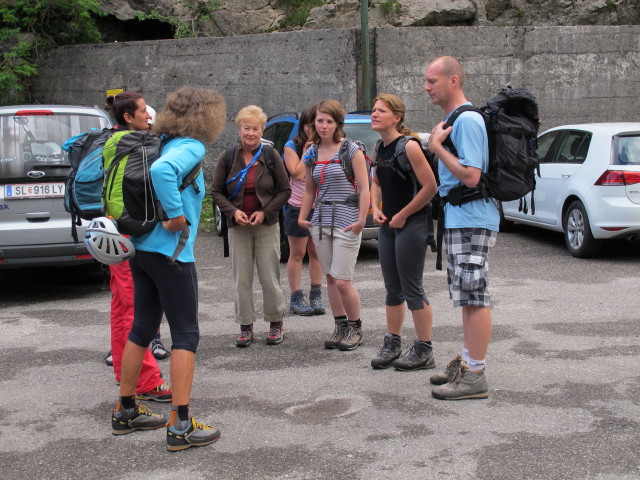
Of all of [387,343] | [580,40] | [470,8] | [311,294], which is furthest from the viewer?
[470,8]

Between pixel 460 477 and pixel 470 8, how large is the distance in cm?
1388

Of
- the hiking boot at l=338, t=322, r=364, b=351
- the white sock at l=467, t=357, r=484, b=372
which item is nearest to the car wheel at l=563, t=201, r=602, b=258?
the hiking boot at l=338, t=322, r=364, b=351

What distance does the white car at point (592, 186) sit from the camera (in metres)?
8.59

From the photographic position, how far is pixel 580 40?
13516 millimetres

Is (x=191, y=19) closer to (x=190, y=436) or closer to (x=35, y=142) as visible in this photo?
(x=35, y=142)

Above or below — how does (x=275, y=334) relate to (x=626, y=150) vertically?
below

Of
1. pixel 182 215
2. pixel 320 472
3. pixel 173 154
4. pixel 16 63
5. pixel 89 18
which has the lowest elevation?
pixel 320 472

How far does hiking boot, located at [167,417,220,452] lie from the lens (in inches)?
156

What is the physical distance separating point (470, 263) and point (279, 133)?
565 cm

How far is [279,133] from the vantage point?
9.79 meters

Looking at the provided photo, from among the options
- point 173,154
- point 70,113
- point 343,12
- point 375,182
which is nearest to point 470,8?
point 343,12

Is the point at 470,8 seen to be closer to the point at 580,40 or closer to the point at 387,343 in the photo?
the point at 580,40

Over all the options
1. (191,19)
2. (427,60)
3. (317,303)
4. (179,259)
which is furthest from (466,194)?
(191,19)

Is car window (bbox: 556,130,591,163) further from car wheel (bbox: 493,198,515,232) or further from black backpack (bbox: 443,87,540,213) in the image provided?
black backpack (bbox: 443,87,540,213)
